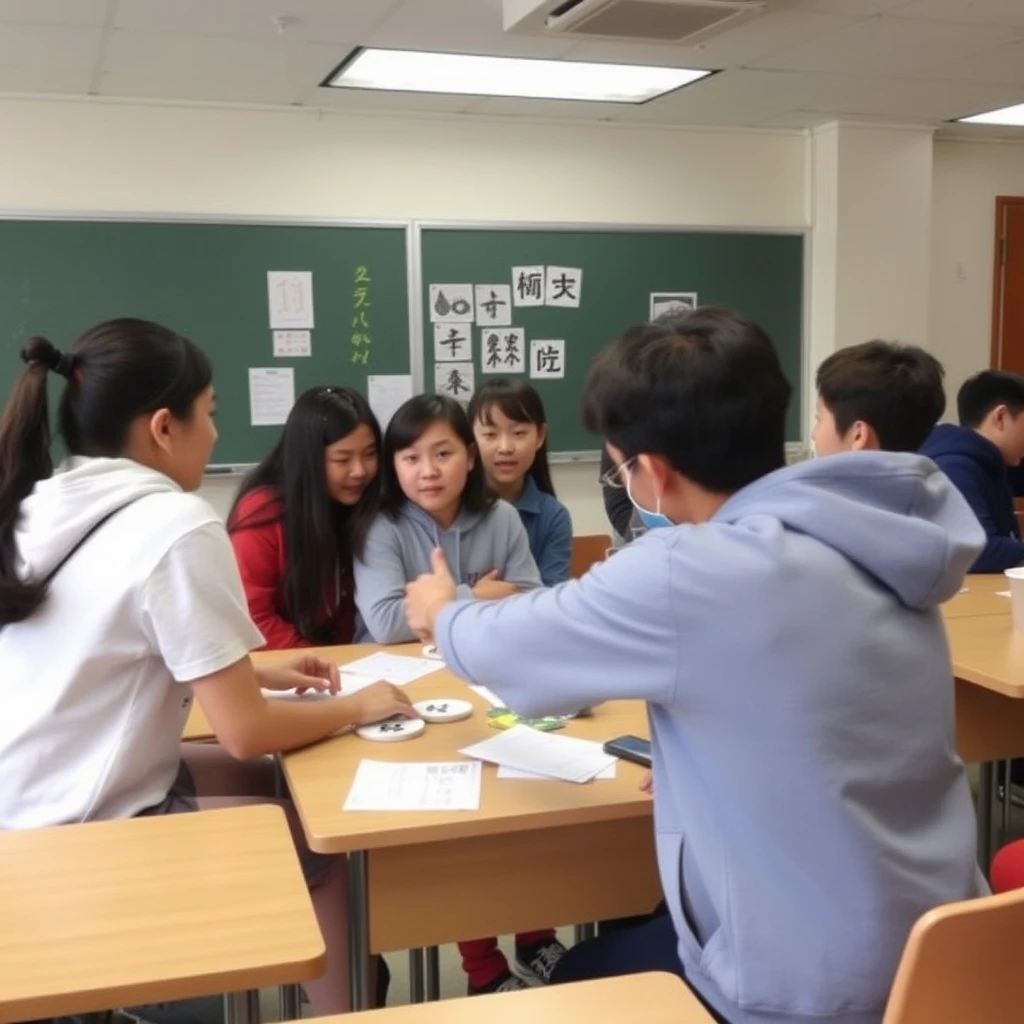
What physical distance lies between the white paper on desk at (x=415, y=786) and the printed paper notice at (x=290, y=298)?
314 cm

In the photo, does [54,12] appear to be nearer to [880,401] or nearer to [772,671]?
[880,401]

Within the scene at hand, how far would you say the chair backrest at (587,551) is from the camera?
3.60 meters

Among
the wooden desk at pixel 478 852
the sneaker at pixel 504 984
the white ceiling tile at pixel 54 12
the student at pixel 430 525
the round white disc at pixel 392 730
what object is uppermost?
the white ceiling tile at pixel 54 12

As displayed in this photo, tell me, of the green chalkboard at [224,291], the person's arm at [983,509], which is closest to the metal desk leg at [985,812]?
the person's arm at [983,509]

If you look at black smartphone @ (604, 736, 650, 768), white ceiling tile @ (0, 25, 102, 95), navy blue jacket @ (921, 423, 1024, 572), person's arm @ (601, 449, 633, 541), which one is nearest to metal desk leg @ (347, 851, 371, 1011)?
black smartphone @ (604, 736, 650, 768)

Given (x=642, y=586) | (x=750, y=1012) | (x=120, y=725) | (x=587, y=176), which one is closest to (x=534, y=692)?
(x=642, y=586)

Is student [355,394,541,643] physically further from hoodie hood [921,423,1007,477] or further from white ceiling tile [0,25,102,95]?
white ceiling tile [0,25,102,95]

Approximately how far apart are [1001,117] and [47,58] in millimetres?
3992

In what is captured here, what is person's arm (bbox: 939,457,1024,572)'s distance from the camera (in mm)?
3047

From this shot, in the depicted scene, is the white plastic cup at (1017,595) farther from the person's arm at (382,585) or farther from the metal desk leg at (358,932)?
the metal desk leg at (358,932)

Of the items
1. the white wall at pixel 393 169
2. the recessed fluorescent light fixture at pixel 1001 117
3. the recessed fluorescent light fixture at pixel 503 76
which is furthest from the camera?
the recessed fluorescent light fixture at pixel 1001 117

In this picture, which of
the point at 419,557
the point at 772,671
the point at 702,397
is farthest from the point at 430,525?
the point at 772,671

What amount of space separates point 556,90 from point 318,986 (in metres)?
3.54

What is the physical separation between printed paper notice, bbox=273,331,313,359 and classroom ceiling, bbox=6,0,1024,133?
900mm
